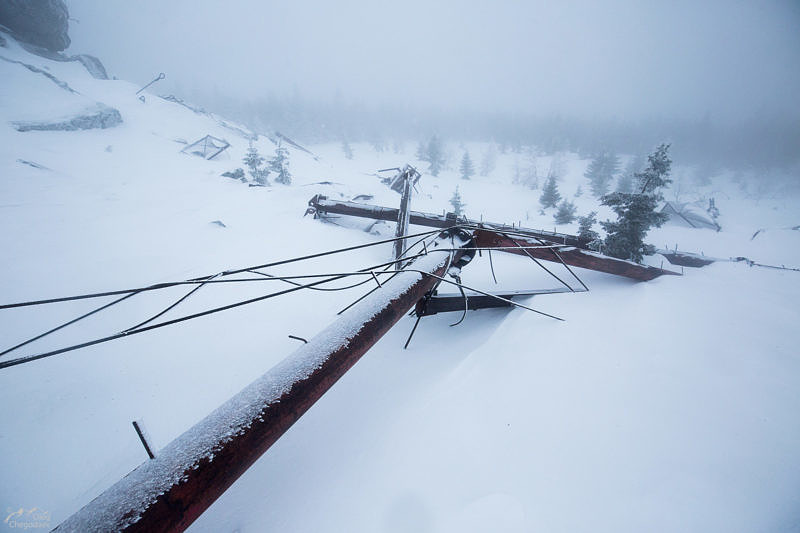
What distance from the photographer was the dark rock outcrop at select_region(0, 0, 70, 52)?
25716 millimetres

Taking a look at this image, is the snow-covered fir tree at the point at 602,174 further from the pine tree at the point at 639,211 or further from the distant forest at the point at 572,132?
the pine tree at the point at 639,211

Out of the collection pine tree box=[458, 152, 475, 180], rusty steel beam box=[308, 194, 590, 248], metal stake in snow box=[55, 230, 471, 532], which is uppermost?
pine tree box=[458, 152, 475, 180]

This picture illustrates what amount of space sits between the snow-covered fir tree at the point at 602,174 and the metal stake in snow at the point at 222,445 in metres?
48.8

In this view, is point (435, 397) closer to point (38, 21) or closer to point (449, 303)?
point (449, 303)

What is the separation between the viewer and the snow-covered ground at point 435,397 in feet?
9.04

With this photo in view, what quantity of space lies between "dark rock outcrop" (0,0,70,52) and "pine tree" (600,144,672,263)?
177 feet

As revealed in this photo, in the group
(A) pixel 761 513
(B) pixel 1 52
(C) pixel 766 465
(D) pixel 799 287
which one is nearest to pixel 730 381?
(C) pixel 766 465

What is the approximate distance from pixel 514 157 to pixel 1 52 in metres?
70.4

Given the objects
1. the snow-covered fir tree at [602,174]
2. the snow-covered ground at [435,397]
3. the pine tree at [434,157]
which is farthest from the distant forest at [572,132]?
the snow-covered ground at [435,397]

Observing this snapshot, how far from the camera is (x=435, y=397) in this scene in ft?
13.2

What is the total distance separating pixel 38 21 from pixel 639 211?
5584 centimetres

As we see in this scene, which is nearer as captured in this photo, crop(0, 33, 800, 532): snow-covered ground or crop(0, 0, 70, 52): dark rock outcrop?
crop(0, 33, 800, 532): snow-covered ground

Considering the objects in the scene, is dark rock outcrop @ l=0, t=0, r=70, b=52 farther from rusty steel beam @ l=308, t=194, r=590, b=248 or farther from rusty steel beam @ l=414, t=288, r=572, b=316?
rusty steel beam @ l=414, t=288, r=572, b=316

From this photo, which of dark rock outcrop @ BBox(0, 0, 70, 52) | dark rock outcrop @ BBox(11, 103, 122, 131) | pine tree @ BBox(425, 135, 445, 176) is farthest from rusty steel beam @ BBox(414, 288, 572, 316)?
dark rock outcrop @ BBox(0, 0, 70, 52)
